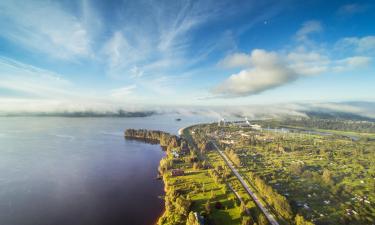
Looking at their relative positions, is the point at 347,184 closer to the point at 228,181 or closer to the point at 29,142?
the point at 228,181

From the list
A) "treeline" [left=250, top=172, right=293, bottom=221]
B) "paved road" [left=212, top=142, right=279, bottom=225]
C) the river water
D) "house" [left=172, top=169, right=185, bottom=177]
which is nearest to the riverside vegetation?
"treeline" [left=250, top=172, right=293, bottom=221]

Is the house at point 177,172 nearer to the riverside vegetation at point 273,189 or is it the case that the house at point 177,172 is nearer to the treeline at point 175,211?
the riverside vegetation at point 273,189

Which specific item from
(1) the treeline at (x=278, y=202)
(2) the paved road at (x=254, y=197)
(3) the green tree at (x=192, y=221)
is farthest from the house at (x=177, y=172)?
(3) the green tree at (x=192, y=221)

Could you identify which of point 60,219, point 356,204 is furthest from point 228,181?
point 60,219

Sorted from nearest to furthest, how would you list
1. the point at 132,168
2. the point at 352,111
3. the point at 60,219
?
the point at 60,219 → the point at 132,168 → the point at 352,111

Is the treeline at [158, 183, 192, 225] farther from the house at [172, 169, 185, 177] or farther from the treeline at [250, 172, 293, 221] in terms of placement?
the treeline at [250, 172, 293, 221]

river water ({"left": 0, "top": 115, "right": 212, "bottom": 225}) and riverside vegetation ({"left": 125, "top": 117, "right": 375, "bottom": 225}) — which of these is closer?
riverside vegetation ({"left": 125, "top": 117, "right": 375, "bottom": 225})

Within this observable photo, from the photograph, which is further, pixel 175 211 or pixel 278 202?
pixel 278 202

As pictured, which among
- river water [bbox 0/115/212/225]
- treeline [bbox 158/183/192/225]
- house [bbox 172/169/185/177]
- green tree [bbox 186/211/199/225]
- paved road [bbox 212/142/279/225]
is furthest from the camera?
house [bbox 172/169/185/177]

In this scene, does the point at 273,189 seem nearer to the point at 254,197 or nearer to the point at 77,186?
the point at 254,197

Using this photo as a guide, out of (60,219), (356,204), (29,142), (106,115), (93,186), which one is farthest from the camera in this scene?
(106,115)

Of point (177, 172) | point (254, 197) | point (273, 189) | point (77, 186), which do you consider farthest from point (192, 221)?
point (77, 186)
